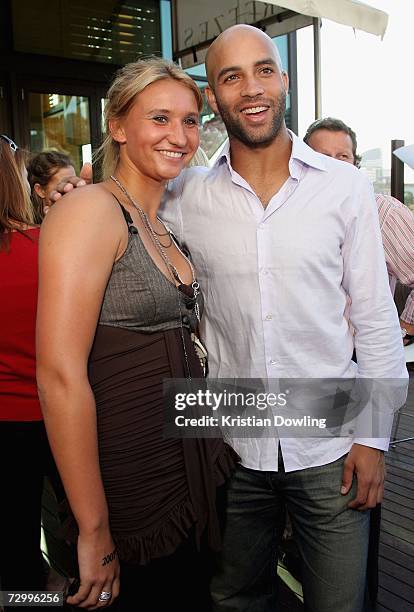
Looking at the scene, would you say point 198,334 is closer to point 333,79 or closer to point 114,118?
point 114,118

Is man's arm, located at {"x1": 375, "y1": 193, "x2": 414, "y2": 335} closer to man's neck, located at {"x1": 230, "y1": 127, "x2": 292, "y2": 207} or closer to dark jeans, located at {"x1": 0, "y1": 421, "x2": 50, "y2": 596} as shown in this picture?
man's neck, located at {"x1": 230, "y1": 127, "x2": 292, "y2": 207}

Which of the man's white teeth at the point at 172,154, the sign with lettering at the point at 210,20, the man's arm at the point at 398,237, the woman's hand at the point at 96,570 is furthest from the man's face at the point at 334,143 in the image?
the sign with lettering at the point at 210,20

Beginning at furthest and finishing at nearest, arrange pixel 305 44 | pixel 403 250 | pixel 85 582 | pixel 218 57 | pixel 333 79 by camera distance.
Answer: pixel 305 44 < pixel 333 79 < pixel 403 250 < pixel 218 57 < pixel 85 582

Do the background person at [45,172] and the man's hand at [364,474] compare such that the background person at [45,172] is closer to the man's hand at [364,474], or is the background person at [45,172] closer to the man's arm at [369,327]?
the man's arm at [369,327]

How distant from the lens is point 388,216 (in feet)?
9.61

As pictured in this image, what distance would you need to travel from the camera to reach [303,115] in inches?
285

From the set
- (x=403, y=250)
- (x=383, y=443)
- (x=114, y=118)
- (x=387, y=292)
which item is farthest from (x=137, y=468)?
(x=403, y=250)

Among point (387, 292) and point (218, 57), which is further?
point (218, 57)

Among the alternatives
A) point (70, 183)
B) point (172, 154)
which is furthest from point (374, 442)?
point (70, 183)

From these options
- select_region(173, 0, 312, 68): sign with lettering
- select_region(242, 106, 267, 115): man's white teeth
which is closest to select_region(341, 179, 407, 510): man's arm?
select_region(242, 106, 267, 115): man's white teeth

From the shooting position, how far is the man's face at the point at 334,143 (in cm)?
296

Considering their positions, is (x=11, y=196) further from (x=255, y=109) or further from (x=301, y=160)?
(x=301, y=160)

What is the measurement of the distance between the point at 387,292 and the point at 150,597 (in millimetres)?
1003

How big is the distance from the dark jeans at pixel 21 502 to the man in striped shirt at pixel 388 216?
1.92m
